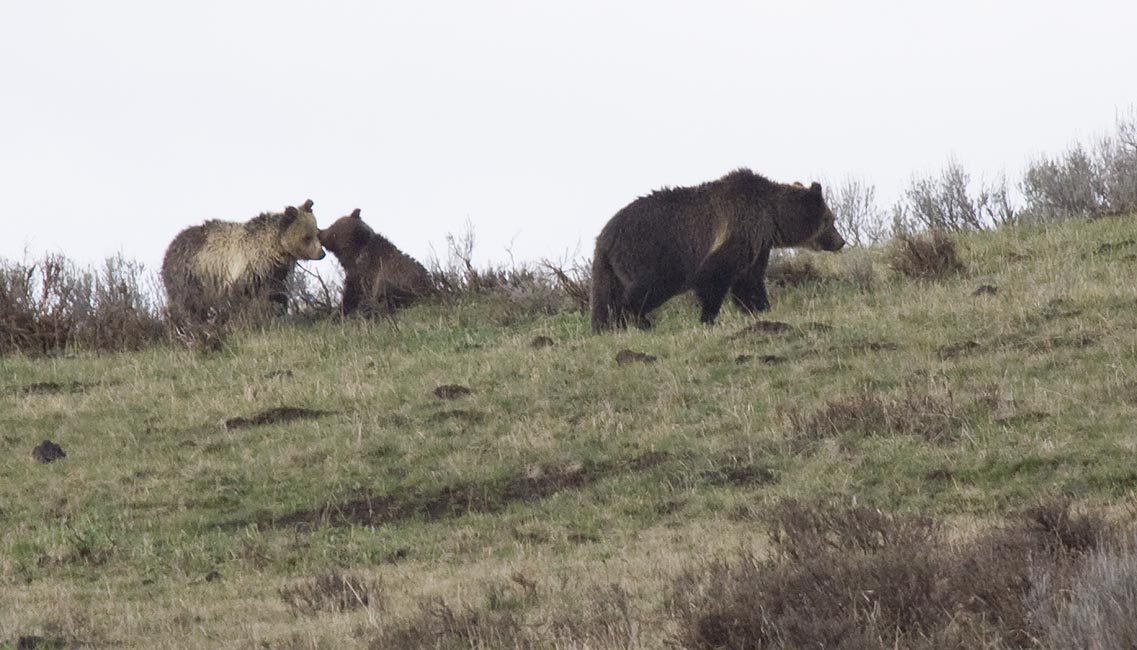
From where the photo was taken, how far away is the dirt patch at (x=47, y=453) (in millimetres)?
12359

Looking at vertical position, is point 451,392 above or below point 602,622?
above

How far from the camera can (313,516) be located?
1056cm

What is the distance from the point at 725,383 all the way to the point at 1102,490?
13.8 ft

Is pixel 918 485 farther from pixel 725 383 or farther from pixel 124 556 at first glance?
pixel 124 556

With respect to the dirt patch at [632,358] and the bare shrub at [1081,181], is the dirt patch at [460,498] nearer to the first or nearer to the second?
the dirt patch at [632,358]

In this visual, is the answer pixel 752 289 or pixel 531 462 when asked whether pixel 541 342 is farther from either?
pixel 531 462

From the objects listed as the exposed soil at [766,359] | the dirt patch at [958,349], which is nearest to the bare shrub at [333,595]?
the exposed soil at [766,359]

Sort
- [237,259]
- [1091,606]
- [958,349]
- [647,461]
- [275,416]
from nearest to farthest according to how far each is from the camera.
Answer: [1091,606] → [647,461] → [958,349] → [275,416] → [237,259]

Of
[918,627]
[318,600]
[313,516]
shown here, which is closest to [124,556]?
[313,516]

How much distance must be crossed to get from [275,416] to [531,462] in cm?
289

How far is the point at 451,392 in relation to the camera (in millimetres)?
13336

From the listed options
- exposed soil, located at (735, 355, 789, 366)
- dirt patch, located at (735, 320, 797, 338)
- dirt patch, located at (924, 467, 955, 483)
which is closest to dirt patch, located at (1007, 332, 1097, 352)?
exposed soil, located at (735, 355, 789, 366)

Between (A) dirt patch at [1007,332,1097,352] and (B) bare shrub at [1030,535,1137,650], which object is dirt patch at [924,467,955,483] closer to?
(A) dirt patch at [1007,332,1097,352]

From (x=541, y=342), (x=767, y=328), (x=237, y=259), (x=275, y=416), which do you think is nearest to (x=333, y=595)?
(x=275, y=416)
